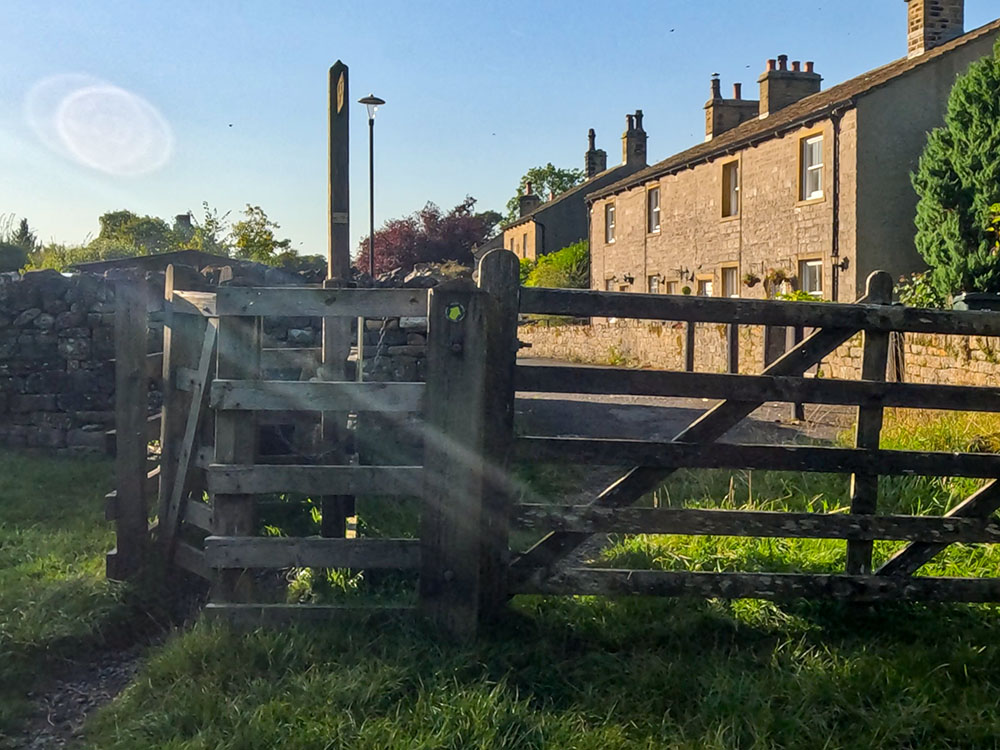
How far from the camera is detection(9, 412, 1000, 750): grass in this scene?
3.09 metres

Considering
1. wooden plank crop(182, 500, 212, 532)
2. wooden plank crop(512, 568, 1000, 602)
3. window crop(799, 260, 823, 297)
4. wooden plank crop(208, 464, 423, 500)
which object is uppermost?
window crop(799, 260, 823, 297)

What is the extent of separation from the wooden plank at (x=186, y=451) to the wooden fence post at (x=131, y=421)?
13cm

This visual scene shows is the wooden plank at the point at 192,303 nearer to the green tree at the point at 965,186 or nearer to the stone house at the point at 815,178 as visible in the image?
the green tree at the point at 965,186

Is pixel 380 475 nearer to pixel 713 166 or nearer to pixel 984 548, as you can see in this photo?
pixel 984 548

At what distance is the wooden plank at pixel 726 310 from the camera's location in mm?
3838

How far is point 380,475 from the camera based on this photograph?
3.96m

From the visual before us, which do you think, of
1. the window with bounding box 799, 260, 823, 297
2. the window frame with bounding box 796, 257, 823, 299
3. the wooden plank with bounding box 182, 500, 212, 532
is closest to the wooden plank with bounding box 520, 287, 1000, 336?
the wooden plank with bounding box 182, 500, 212, 532

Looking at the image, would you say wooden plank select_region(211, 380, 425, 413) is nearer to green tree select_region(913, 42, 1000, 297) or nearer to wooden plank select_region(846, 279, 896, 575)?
wooden plank select_region(846, 279, 896, 575)

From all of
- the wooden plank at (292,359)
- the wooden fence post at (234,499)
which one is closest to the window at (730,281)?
the wooden plank at (292,359)

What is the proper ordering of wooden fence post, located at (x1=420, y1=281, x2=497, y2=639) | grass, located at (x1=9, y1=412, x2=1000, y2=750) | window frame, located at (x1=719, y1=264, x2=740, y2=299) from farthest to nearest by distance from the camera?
window frame, located at (x1=719, y1=264, x2=740, y2=299), wooden fence post, located at (x1=420, y1=281, x2=497, y2=639), grass, located at (x1=9, y1=412, x2=1000, y2=750)

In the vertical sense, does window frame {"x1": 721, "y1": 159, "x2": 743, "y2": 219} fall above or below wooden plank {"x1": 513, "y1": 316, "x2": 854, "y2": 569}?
above

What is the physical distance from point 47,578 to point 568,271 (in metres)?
31.5

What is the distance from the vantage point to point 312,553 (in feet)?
13.1

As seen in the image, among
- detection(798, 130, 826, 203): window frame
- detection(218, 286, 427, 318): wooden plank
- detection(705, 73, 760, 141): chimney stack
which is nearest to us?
detection(218, 286, 427, 318): wooden plank
